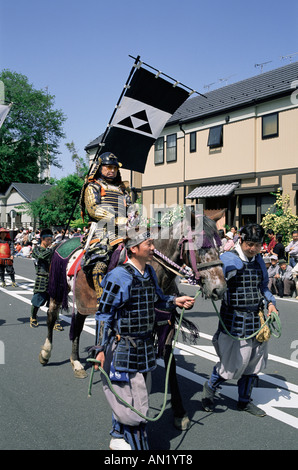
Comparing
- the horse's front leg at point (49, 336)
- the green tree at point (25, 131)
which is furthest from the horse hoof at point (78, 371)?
the green tree at point (25, 131)

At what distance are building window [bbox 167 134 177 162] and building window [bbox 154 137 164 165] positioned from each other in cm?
62

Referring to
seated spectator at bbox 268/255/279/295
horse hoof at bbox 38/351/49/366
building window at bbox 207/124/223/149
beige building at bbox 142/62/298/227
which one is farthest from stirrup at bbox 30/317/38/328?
building window at bbox 207/124/223/149

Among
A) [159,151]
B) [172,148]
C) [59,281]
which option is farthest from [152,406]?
[159,151]

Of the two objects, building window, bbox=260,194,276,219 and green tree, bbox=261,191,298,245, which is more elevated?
building window, bbox=260,194,276,219

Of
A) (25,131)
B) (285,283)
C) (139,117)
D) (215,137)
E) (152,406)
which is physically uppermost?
(25,131)

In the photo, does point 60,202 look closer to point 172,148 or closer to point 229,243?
point 172,148

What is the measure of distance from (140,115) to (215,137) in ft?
61.2

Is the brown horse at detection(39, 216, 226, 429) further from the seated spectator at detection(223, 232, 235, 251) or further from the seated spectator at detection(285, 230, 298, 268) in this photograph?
the seated spectator at detection(223, 232, 235, 251)

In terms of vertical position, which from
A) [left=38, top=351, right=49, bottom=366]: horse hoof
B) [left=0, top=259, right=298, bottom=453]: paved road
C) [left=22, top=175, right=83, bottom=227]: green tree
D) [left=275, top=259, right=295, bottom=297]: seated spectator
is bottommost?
[left=0, top=259, right=298, bottom=453]: paved road

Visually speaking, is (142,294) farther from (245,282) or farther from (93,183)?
(93,183)

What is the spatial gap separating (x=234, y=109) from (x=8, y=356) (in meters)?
20.2

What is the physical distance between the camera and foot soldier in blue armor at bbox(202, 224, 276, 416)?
4.73 m

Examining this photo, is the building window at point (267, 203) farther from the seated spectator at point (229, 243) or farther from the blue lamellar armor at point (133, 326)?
the blue lamellar armor at point (133, 326)

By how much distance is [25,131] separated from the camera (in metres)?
64.7
